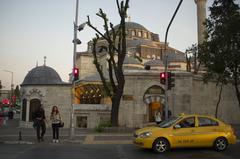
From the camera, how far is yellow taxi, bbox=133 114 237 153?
12789 mm

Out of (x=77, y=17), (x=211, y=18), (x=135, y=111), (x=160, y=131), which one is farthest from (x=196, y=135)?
(x=135, y=111)

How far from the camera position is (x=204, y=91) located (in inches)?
1173

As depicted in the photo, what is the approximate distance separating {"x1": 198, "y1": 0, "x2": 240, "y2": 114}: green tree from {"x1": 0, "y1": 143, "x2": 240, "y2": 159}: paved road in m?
7.38

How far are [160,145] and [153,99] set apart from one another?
1542 cm

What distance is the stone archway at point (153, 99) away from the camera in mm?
28156

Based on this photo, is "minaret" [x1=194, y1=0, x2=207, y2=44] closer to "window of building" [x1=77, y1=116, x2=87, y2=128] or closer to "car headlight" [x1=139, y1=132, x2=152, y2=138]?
"window of building" [x1=77, y1=116, x2=87, y2=128]

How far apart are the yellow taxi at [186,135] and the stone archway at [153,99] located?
14492mm

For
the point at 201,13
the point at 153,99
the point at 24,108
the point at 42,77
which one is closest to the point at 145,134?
the point at 153,99

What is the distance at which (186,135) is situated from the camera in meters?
13.0

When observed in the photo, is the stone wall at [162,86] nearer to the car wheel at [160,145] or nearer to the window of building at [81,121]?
the window of building at [81,121]

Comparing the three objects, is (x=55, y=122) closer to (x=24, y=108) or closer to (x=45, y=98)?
(x=45, y=98)

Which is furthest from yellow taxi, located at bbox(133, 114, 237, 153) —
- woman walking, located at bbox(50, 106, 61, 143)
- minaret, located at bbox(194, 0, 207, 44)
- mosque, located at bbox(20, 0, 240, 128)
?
minaret, located at bbox(194, 0, 207, 44)

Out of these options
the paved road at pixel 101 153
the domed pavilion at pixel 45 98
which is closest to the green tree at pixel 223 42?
the paved road at pixel 101 153

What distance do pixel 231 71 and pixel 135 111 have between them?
924 centimetres
